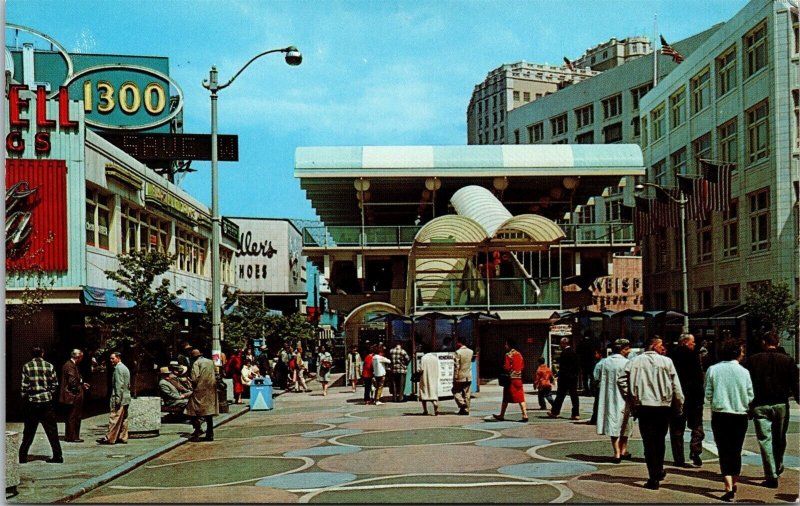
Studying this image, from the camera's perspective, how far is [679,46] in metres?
92.4

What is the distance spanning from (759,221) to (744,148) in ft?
8.73

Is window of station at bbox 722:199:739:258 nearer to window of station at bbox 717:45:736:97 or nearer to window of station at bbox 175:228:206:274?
window of station at bbox 717:45:736:97

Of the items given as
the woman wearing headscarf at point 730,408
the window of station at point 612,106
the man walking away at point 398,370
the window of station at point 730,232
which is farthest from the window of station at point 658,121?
the window of station at point 612,106

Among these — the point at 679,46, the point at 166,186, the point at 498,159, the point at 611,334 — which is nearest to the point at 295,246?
the point at 679,46

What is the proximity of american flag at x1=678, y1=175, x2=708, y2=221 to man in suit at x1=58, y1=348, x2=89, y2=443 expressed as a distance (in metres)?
21.1

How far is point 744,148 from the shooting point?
3086 cm

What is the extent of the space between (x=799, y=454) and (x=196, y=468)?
853cm

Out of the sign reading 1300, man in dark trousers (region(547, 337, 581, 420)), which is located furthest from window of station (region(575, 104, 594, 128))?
man in dark trousers (region(547, 337, 581, 420))

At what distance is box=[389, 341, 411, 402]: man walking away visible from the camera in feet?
86.8

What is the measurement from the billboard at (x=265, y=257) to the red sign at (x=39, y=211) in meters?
64.0

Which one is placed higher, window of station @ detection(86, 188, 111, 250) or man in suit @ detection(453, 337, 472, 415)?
window of station @ detection(86, 188, 111, 250)

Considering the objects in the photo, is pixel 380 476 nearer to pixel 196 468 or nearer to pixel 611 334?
pixel 196 468

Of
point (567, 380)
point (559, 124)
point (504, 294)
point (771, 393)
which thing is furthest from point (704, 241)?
point (559, 124)

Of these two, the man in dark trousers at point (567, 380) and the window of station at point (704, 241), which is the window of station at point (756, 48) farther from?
the man in dark trousers at point (567, 380)
